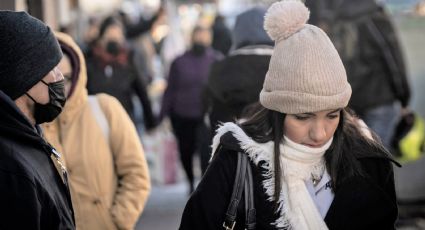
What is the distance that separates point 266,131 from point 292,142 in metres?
0.15

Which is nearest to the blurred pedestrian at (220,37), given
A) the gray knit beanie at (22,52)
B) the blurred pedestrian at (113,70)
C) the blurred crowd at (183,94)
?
the blurred crowd at (183,94)

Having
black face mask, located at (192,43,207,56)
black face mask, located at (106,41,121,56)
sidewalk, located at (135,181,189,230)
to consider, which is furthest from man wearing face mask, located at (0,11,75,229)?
black face mask, located at (192,43,207,56)

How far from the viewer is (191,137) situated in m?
8.69

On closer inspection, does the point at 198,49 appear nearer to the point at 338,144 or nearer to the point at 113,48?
the point at 113,48

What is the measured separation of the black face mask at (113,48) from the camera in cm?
775

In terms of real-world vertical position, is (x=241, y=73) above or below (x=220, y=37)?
above

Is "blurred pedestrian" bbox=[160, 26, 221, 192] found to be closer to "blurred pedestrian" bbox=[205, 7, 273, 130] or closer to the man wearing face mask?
"blurred pedestrian" bbox=[205, 7, 273, 130]

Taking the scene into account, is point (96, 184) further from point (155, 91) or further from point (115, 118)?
point (155, 91)

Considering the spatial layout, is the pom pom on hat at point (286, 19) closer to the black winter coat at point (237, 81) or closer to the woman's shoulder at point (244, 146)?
the woman's shoulder at point (244, 146)

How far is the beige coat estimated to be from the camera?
386 centimetres

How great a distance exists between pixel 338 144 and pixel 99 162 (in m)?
1.35

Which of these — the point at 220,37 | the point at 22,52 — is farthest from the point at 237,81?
the point at 220,37

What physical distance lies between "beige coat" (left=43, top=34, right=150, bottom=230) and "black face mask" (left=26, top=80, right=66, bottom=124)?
2.64 ft

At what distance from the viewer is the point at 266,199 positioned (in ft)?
9.75
